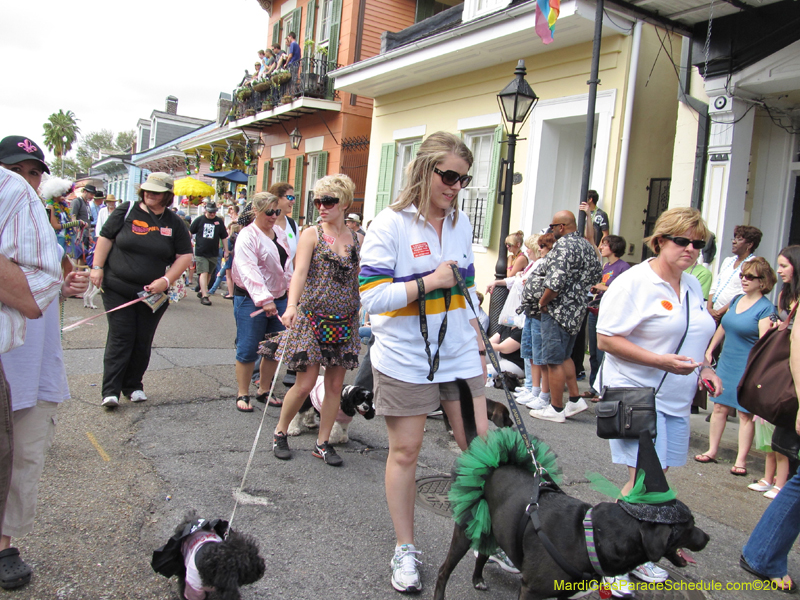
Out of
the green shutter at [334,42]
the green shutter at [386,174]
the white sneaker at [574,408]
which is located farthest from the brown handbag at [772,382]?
the green shutter at [334,42]

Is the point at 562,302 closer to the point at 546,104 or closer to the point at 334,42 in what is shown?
the point at 546,104

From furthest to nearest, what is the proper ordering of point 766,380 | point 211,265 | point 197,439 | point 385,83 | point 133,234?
point 385,83, point 211,265, point 133,234, point 197,439, point 766,380

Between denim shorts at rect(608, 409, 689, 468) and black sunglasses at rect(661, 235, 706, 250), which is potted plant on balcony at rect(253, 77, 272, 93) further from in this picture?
denim shorts at rect(608, 409, 689, 468)

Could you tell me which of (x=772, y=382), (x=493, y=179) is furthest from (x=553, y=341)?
(x=493, y=179)

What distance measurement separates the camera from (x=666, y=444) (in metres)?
3.04

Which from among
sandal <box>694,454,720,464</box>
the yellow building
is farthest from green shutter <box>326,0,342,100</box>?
sandal <box>694,454,720,464</box>

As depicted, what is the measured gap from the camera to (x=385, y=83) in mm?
13906

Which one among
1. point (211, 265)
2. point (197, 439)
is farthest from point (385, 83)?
point (197, 439)

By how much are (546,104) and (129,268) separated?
7.85 m

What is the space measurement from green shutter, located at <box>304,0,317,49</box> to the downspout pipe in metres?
11.5

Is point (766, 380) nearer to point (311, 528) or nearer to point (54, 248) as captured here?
point (311, 528)

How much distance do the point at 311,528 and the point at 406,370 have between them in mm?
1233

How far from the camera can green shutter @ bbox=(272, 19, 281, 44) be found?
2062 cm

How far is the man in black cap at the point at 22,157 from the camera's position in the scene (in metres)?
2.63
